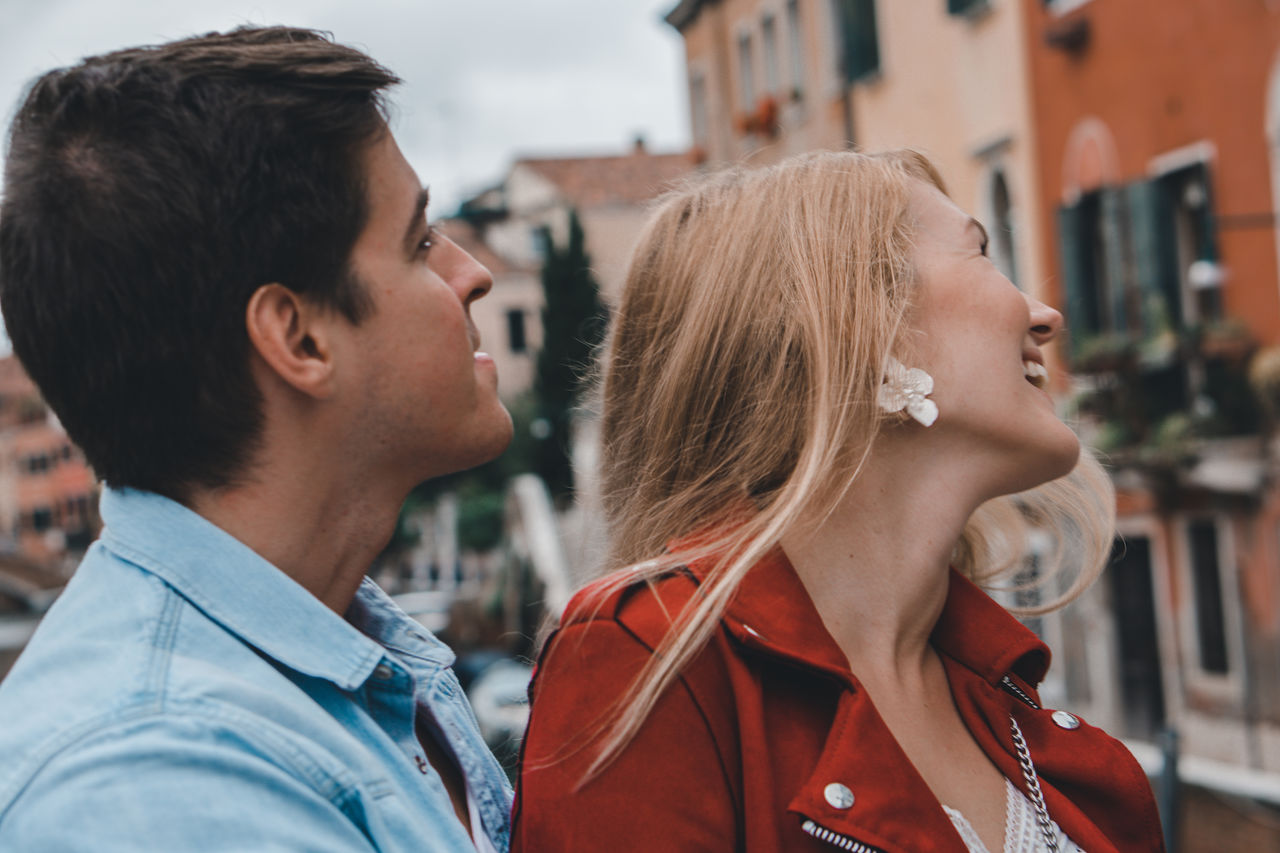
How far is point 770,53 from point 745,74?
1219 mm

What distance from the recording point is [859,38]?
18.0 metres

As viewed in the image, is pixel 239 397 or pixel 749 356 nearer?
pixel 239 397

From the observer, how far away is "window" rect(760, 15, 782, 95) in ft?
70.1

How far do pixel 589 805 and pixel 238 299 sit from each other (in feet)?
2.26

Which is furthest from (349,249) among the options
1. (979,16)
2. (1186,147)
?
(979,16)

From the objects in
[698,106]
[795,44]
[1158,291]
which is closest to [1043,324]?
[1158,291]

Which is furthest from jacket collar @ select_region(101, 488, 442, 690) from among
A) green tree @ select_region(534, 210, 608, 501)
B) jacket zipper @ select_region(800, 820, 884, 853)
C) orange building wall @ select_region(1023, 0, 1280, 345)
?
green tree @ select_region(534, 210, 608, 501)

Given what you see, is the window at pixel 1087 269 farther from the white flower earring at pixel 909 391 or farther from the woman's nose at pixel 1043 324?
the white flower earring at pixel 909 391

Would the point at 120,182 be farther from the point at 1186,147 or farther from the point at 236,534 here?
the point at 1186,147

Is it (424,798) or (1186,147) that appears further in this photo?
(1186,147)

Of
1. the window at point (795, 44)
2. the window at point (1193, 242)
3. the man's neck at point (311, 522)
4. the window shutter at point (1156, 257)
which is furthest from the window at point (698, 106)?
the man's neck at point (311, 522)

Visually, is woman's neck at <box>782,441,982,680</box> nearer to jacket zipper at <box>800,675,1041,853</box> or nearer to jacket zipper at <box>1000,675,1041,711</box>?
jacket zipper at <box>1000,675,1041,711</box>

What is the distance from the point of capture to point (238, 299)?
1576mm

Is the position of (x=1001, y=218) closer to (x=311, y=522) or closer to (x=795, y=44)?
(x=795, y=44)
